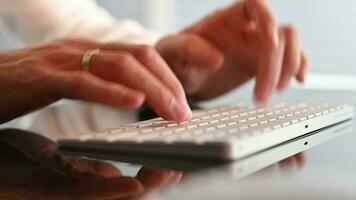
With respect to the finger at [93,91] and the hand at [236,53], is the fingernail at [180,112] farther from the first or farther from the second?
the hand at [236,53]

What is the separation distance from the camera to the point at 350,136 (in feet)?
1.85

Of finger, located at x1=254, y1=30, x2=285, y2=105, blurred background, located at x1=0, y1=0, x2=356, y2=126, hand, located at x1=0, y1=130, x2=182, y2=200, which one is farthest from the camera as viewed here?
blurred background, located at x1=0, y1=0, x2=356, y2=126

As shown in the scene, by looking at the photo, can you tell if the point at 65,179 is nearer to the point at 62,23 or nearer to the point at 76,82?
the point at 76,82

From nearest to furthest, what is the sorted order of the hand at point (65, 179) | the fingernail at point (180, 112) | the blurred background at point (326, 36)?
1. the hand at point (65, 179)
2. the fingernail at point (180, 112)
3. the blurred background at point (326, 36)

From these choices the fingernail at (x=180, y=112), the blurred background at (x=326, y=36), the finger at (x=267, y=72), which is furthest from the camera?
the blurred background at (x=326, y=36)

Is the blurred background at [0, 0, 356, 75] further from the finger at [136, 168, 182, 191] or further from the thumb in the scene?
the finger at [136, 168, 182, 191]

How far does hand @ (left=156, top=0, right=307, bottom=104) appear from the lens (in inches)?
32.7

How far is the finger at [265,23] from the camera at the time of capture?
2.72ft

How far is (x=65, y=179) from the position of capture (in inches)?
15.0

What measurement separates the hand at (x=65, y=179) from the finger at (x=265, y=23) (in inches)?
17.4

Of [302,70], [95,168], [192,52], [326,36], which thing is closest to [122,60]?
[95,168]

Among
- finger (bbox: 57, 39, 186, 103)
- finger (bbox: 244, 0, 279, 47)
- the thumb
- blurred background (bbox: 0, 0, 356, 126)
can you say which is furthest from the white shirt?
blurred background (bbox: 0, 0, 356, 126)

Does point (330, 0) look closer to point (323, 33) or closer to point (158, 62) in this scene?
point (323, 33)

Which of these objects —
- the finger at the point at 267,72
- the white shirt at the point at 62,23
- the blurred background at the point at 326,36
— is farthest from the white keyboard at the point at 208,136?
the blurred background at the point at 326,36
